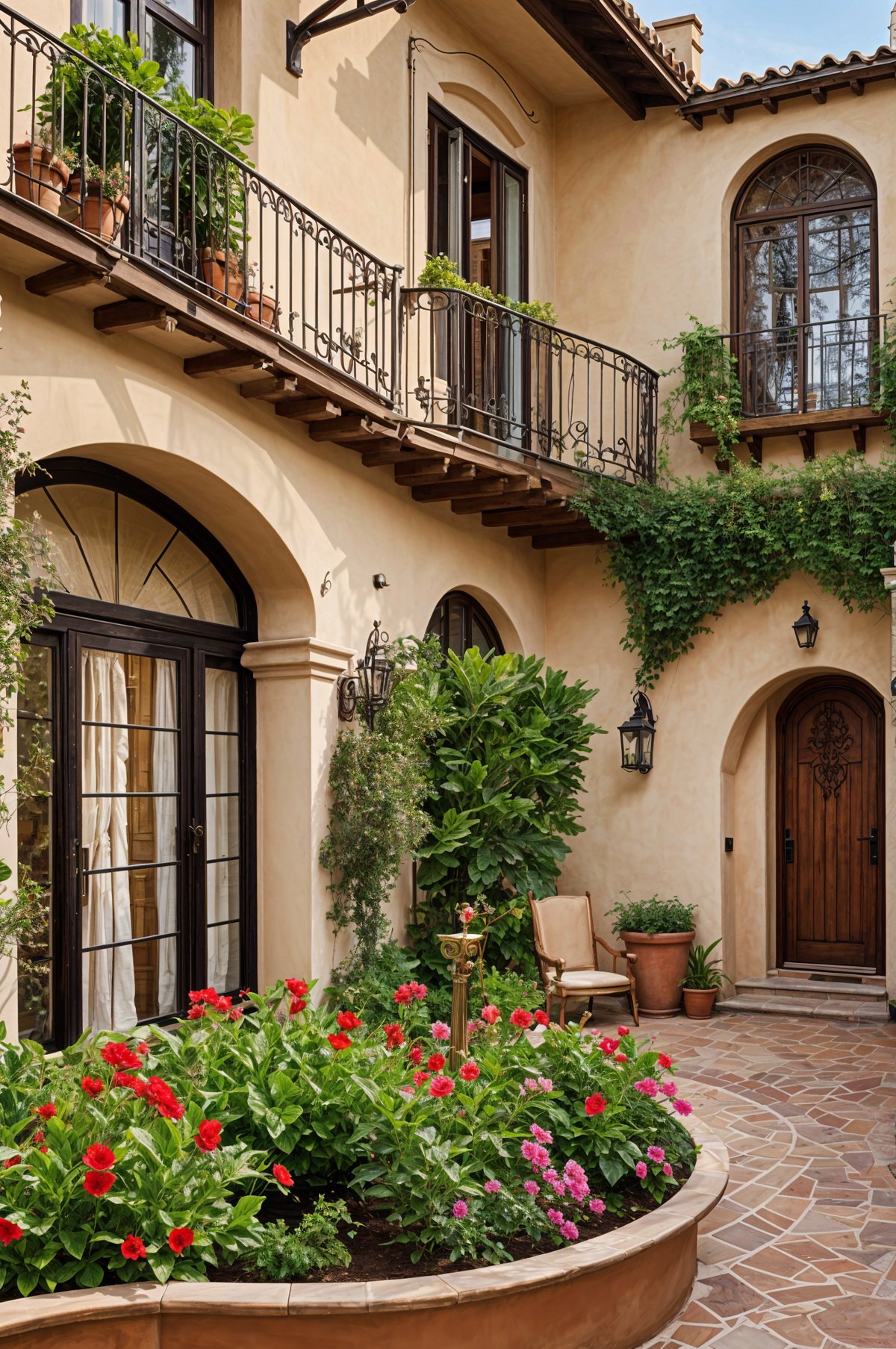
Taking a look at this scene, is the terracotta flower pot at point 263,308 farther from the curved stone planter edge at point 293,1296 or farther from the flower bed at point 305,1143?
the curved stone planter edge at point 293,1296

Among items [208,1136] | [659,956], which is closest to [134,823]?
[208,1136]

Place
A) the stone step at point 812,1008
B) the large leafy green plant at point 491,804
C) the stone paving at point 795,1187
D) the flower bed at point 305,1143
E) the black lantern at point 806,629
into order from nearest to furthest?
the flower bed at point 305,1143, the stone paving at point 795,1187, the large leafy green plant at point 491,804, the stone step at point 812,1008, the black lantern at point 806,629

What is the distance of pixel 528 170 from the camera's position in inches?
461

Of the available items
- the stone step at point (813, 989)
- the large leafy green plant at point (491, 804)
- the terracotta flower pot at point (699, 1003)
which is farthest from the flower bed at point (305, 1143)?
the stone step at point (813, 989)

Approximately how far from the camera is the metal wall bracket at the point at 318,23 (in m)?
8.14

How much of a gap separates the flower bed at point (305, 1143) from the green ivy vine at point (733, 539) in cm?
583

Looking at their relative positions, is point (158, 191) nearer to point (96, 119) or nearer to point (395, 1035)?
point (96, 119)

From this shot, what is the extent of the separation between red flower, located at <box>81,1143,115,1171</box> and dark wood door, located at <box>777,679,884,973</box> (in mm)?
8452

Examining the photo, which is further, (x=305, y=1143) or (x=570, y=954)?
(x=570, y=954)

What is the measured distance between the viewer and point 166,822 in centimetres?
752

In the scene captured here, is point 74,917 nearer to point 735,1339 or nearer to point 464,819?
point 464,819

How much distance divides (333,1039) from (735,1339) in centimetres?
176

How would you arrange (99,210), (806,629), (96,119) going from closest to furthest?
(99,210) → (96,119) → (806,629)

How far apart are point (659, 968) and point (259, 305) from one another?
612 centimetres
